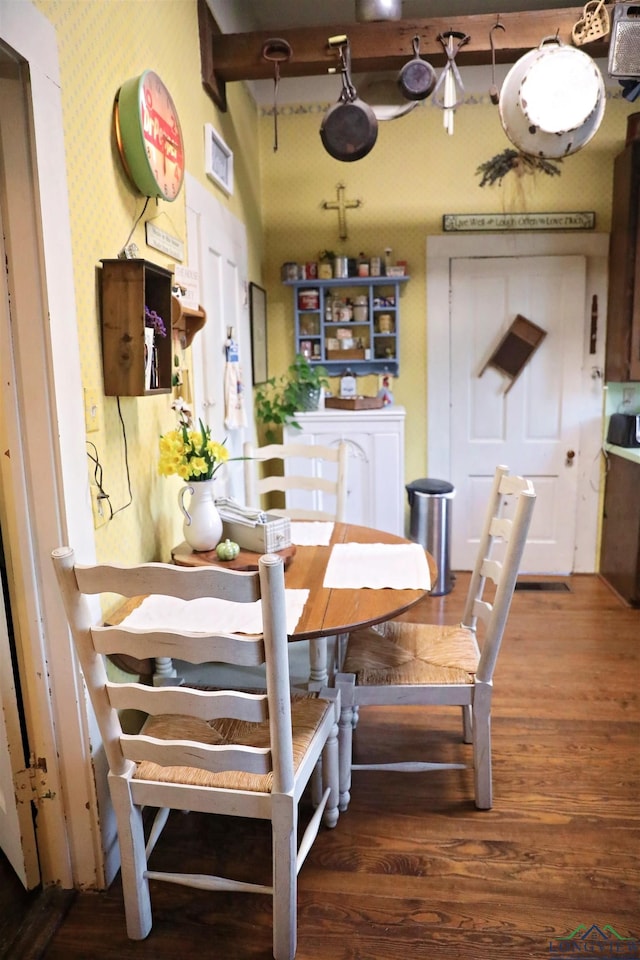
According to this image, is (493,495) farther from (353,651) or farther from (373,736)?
(373,736)

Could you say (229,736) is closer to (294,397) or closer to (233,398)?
(233,398)

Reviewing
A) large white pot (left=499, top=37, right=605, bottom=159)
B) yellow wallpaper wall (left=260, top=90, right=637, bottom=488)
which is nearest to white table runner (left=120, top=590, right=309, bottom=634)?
large white pot (left=499, top=37, right=605, bottom=159)

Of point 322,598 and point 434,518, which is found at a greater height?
point 322,598

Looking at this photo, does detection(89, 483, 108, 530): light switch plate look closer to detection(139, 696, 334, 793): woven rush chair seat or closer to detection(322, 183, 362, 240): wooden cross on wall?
detection(139, 696, 334, 793): woven rush chair seat

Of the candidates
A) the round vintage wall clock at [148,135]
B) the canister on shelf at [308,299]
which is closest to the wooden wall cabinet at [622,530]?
the canister on shelf at [308,299]

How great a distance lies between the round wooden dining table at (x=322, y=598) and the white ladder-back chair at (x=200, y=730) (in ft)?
0.81

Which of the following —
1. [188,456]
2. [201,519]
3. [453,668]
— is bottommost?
[453,668]

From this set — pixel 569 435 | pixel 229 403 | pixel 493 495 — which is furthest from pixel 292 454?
pixel 569 435

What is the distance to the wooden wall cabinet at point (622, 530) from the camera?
330cm

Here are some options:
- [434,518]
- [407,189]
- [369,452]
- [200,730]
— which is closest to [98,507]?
[200,730]

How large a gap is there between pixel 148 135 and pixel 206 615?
4.52 ft

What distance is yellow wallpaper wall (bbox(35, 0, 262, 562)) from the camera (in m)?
1.52

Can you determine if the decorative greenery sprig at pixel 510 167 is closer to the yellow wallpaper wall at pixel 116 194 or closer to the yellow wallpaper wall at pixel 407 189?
the yellow wallpaper wall at pixel 407 189

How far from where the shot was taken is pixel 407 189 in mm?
3695
